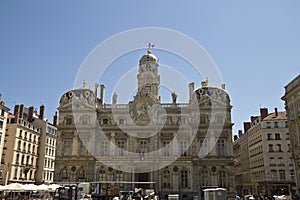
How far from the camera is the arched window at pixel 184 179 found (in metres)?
43.6

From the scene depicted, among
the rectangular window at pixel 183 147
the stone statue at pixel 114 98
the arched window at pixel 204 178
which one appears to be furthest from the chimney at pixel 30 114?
the arched window at pixel 204 178

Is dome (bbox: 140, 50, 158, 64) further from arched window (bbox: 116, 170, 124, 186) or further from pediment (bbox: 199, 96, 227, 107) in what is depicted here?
arched window (bbox: 116, 170, 124, 186)

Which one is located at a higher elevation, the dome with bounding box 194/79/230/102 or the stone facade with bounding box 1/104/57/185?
the dome with bounding box 194/79/230/102

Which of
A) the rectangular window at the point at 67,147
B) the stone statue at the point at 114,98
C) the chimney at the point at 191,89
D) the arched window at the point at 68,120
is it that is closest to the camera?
the rectangular window at the point at 67,147

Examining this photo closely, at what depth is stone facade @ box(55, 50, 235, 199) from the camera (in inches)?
1726

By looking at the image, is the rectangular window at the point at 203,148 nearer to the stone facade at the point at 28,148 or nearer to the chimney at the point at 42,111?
the stone facade at the point at 28,148

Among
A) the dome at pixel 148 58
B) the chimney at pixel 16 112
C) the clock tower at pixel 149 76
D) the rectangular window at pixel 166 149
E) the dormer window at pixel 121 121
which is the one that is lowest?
the rectangular window at pixel 166 149

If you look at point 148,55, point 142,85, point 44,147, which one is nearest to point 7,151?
point 44,147

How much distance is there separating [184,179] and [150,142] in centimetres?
754

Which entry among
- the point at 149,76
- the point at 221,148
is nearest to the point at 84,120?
the point at 149,76

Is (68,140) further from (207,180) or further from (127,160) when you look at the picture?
(207,180)

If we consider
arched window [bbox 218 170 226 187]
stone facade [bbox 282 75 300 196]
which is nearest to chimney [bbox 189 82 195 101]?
arched window [bbox 218 170 226 187]

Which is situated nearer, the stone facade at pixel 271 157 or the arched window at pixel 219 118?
the arched window at pixel 219 118

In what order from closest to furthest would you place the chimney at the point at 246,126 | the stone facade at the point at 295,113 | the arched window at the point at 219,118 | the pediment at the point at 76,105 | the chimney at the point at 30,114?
the stone facade at the point at 295,113 < the arched window at the point at 219,118 < the pediment at the point at 76,105 < the chimney at the point at 30,114 < the chimney at the point at 246,126
